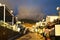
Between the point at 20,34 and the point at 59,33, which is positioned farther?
the point at 20,34

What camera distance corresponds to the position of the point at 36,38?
442 cm

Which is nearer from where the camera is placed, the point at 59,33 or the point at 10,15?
the point at 59,33

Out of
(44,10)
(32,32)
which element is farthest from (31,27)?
(44,10)

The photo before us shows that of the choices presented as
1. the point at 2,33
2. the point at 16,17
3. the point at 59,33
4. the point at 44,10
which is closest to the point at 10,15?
the point at 16,17

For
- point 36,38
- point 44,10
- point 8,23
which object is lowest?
point 36,38

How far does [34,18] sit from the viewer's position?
446 cm

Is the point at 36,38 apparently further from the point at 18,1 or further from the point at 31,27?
the point at 18,1

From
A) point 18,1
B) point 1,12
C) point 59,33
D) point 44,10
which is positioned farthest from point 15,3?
point 59,33

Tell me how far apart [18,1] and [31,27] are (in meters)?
0.61

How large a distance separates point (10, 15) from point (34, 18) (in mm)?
511

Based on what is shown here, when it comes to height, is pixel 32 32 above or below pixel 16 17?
below

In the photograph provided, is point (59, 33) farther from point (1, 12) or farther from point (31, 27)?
point (1, 12)

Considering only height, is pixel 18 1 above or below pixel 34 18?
above

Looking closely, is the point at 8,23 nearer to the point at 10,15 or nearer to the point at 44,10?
the point at 10,15
